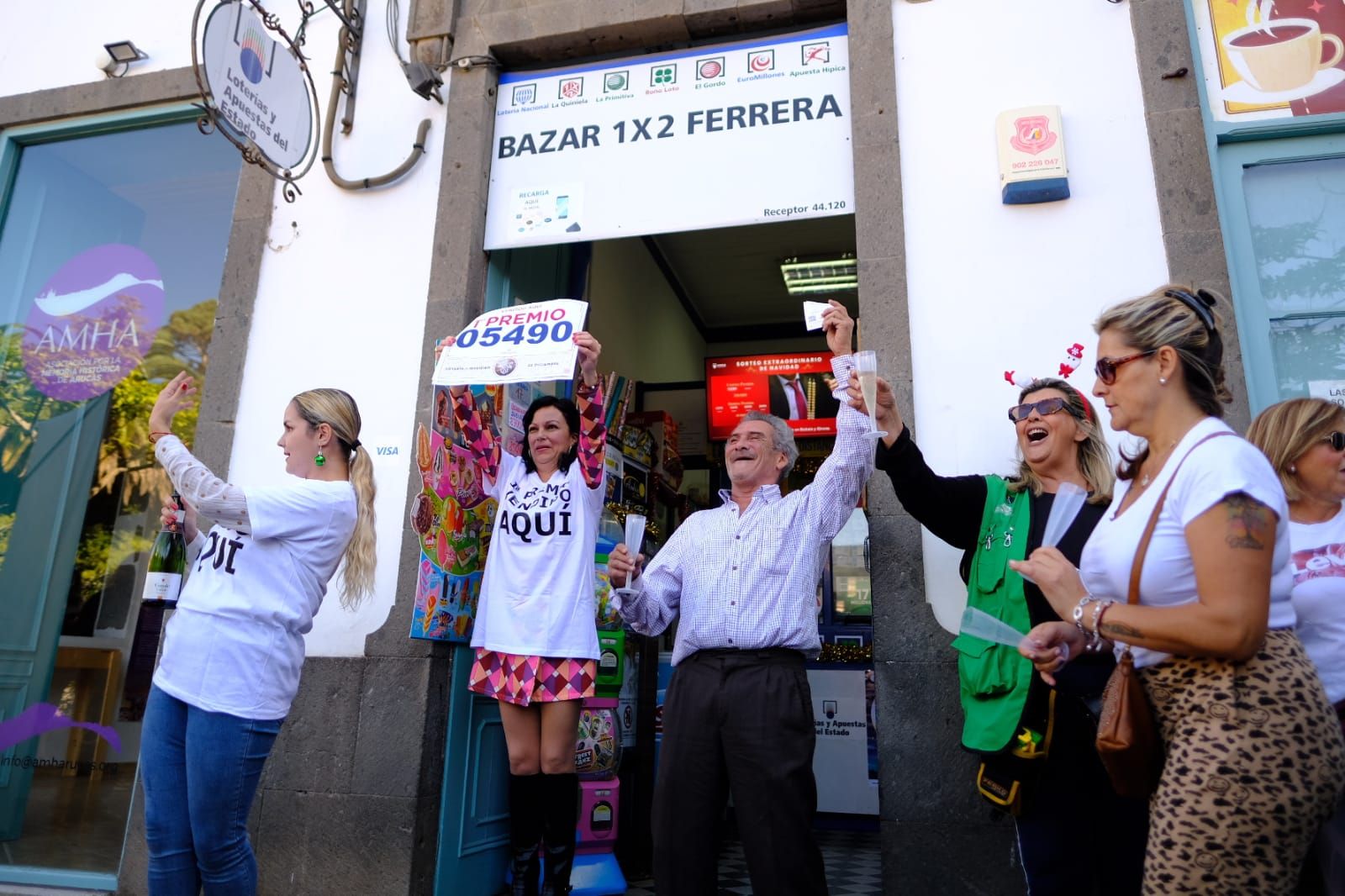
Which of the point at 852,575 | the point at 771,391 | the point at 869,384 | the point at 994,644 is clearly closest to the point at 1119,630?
the point at 994,644

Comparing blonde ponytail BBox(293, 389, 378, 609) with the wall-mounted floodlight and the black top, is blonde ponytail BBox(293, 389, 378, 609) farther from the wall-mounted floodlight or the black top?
the wall-mounted floodlight

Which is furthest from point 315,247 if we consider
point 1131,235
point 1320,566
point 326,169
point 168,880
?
point 1320,566

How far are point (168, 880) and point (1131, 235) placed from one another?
391 centimetres

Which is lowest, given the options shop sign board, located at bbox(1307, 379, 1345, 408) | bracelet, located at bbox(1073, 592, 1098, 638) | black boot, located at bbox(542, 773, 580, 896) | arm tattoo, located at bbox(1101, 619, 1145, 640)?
black boot, located at bbox(542, 773, 580, 896)

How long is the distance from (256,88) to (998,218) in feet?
10.9

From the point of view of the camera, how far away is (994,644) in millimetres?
2600

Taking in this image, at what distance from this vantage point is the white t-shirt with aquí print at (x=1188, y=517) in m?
1.57

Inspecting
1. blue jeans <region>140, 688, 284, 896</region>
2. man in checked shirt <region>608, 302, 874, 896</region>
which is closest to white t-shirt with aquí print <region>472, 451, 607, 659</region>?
man in checked shirt <region>608, 302, 874, 896</region>

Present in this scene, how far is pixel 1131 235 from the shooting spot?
3.51 metres

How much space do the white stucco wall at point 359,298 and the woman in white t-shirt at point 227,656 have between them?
1259 mm

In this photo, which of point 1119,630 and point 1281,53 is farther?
point 1281,53

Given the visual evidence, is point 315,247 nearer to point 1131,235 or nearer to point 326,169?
point 326,169

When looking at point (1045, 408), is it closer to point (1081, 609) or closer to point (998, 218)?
point (998, 218)

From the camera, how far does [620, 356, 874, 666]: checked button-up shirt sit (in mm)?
2934
